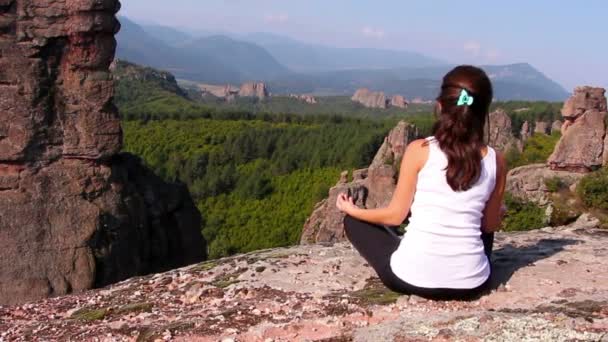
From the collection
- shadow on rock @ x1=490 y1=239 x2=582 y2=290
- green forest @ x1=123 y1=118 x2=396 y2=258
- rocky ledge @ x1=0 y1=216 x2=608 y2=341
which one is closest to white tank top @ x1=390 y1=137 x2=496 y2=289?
rocky ledge @ x1=0 y1=216 x2=608 y2=341

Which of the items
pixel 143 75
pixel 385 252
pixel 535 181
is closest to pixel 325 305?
pixel 385 252

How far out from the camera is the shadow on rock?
19.0 feet

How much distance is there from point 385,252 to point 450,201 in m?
0.79

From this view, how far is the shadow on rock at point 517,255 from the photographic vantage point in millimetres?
5805

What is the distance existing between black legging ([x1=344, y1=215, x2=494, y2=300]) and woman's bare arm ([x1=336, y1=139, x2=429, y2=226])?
21 cm

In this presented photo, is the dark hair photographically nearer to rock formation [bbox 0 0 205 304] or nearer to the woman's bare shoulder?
the woman's bare shoulder

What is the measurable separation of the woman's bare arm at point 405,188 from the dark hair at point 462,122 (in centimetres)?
17

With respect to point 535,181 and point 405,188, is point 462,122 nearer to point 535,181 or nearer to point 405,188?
point 405,188

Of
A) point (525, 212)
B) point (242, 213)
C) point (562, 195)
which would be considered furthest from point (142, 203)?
point (242, 213)

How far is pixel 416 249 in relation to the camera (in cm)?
505

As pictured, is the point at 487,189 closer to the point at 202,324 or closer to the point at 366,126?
the point at 202,324

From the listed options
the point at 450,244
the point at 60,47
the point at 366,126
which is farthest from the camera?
the point at 366,126

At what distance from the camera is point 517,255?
6.47 meters

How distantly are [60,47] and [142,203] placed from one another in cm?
488
